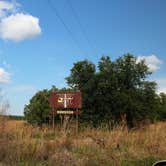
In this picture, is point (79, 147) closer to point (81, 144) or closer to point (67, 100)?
point (81, 144)

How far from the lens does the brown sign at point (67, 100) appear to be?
24.4 metres

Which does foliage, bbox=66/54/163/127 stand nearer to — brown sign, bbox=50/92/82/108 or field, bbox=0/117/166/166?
brown sign, bbox=50/92/82/108

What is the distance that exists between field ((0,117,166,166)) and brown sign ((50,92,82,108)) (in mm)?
10183

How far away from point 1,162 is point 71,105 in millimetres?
15819

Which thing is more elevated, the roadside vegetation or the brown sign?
the brown sign

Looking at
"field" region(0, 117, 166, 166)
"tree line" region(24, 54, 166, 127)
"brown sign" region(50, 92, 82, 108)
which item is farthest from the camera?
"tree line" region(24, 54, 166, 127)

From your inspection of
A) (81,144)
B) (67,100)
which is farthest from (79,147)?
(67,100)

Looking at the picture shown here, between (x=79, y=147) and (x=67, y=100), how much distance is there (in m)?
13.4

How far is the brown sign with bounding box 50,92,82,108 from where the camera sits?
80.1ft

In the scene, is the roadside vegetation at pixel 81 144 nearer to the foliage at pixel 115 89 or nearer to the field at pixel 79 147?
the field at pixel 79 147

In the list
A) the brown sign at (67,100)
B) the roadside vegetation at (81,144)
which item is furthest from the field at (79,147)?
the brown sign at (67,100)

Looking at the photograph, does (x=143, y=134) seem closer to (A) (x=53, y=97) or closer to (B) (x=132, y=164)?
(B) (x=132, y=164)

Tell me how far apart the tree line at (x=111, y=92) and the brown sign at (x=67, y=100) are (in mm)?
10537

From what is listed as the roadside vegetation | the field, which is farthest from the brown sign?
the field
